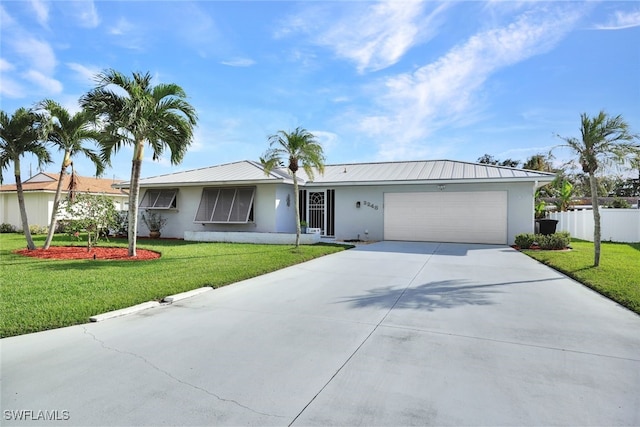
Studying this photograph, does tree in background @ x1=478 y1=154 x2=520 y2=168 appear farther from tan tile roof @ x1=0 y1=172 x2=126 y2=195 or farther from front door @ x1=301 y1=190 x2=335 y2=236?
tan tile roof @ x1=0 y1=172 x2=126 y2=195

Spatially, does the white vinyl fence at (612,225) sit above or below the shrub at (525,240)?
above

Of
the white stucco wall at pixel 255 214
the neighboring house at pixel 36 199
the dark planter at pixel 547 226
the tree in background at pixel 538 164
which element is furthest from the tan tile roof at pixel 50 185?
the tree in background at pixel 538 164

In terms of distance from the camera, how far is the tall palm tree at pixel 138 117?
34.7ft

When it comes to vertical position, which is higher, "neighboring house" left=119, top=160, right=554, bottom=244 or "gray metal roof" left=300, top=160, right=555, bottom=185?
"gray metal roof" left=300, top=160, right=555, bottom=185

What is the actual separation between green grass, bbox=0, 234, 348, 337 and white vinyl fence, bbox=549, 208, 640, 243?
48.7ft

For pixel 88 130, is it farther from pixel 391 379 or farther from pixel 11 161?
pixel 391 379

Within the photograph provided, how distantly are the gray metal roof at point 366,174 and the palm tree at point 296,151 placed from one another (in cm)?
257

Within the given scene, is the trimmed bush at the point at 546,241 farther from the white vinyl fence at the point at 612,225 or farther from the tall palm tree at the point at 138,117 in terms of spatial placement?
the tall palm tree at the point at 138,117

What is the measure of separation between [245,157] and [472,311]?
1805cm

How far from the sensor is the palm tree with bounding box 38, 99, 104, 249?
12.6 meters

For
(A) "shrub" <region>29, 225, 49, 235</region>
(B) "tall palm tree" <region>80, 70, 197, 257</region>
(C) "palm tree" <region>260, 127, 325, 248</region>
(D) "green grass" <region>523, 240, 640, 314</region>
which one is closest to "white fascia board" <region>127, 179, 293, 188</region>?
(C) "palm tree" <region>260, 127, 325, 248</region>

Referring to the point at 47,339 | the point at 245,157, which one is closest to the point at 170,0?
the point at 47,339

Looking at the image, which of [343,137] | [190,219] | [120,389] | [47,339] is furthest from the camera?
[343,137]

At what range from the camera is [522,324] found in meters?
4.89
